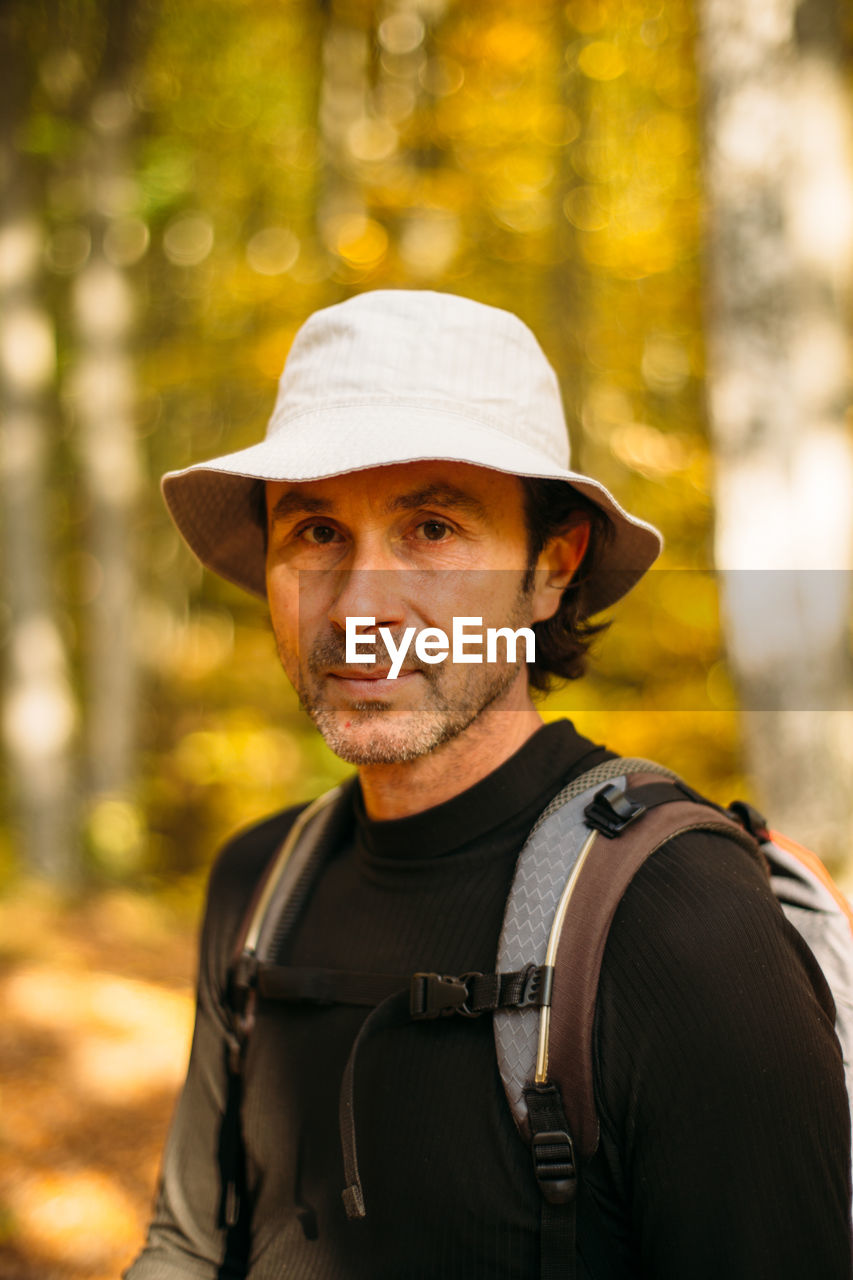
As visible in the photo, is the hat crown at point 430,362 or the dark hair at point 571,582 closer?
the hat crown at point 430,362

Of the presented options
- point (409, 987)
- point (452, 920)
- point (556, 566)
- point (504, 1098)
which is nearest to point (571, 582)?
point (556, 566)

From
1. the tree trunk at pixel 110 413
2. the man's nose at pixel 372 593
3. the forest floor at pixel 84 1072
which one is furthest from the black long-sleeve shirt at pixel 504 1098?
the tree trunk at pixel 110 413

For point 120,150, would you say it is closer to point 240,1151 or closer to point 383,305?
point 383,305

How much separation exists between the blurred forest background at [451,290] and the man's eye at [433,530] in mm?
2934

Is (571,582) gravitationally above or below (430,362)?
below

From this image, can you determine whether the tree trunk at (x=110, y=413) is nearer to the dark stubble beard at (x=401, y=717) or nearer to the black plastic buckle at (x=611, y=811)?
the dark stubble beard at (x=401, y=717)

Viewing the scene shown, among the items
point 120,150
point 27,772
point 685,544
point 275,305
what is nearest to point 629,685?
point 685,544

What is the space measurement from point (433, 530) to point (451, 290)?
21.7ft

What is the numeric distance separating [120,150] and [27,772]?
17.1ft

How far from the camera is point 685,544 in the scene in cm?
796

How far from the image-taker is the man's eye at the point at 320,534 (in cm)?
178

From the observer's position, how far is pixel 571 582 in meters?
2.03

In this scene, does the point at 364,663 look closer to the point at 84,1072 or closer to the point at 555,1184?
the point at 555,1184

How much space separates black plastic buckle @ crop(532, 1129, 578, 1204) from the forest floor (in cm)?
309
